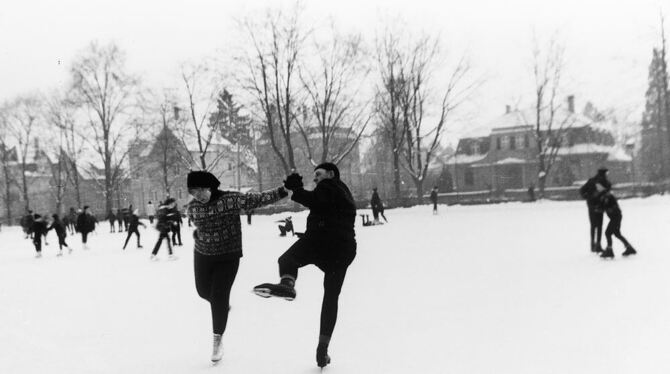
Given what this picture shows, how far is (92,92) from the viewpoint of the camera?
4259 cm

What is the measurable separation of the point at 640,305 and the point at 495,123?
49.9 meters

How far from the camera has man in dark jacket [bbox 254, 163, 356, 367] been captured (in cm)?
455

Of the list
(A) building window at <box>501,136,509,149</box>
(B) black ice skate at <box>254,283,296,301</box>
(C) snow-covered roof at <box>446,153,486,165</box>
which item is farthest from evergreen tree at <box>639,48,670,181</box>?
(B) black ice skate at <box>254,283,296,301</box>

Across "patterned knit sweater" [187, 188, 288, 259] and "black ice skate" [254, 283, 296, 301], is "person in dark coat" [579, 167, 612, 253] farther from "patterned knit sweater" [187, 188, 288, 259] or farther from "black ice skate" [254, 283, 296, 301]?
"black ice skate" [254, 283, 296, 301]

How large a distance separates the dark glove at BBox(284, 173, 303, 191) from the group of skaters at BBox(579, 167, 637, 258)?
303 inches

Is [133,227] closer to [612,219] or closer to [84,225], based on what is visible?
[84,225]

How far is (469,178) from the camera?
54.2 m

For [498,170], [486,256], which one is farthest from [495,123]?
[486,256]

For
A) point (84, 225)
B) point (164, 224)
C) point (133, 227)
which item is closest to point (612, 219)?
point (164, 224)

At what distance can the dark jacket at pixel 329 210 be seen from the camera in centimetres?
452

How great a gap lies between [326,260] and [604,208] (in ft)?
25.4

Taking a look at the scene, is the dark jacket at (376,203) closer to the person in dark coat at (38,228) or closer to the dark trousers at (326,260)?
the person in dark coat at (38,228)

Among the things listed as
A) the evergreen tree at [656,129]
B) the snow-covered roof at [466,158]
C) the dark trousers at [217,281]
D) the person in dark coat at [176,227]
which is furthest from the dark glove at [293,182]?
the snow-covered roof at [466,158]

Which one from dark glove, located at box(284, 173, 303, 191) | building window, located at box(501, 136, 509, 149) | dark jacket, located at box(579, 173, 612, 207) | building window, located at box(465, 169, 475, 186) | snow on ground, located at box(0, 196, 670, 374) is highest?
building window, located at box(501, 136, 509, 149)
